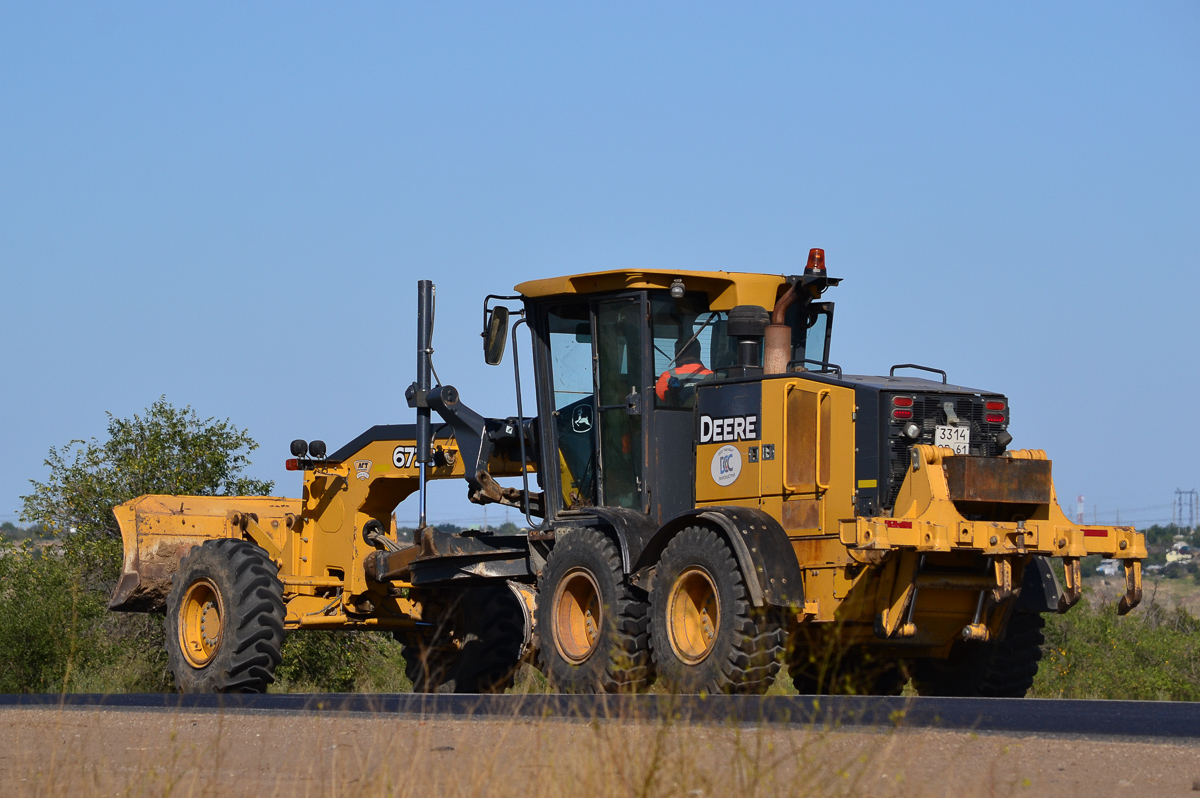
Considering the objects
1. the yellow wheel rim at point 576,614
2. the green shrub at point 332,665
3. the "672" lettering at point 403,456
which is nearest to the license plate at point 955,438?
the yellow wheel rim at point 576,614

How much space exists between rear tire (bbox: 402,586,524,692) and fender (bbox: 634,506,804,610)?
425 centimetres

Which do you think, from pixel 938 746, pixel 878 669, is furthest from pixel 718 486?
pixel 938 746

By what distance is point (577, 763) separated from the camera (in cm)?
689

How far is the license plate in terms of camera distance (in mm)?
12055

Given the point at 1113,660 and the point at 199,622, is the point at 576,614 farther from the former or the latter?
the point at 1113,660

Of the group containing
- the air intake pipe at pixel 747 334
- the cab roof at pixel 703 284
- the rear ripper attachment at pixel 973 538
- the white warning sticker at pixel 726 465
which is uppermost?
the cab roof at pixel 703 284

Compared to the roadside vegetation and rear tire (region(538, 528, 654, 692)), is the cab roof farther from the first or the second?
the roadside vegetation

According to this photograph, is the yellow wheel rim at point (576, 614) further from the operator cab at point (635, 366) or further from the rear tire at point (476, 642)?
the rear tire at point (476, 642)

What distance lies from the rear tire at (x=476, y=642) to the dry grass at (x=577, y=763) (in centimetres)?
645

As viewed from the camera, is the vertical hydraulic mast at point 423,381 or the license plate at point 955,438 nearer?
the license plate at point 955,438

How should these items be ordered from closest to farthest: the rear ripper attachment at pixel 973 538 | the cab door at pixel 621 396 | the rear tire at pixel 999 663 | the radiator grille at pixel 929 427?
the rear ripper attachment at pixel 973 538 → the radiator grille at pixel 929 427 → the rear tire at pixel 999 663 → the cab door at pixel 621 396

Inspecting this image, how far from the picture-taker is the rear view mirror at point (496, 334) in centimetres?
1433

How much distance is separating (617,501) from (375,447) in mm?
3254

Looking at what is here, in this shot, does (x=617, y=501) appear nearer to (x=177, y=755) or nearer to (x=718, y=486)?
(x=718, y=486)
